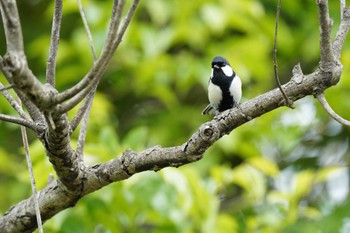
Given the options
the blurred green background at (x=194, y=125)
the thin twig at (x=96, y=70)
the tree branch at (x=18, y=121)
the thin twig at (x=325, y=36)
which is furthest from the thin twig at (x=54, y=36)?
the blurred green background at (x=194, y=125)

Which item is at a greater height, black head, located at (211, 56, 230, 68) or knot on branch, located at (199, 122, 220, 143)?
black head, located at (211, 56, 230, 68)

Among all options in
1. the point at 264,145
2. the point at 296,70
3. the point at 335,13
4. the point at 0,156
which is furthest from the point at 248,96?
the point at 296,70

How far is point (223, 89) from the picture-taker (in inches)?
96.0

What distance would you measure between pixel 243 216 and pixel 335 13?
1.50 meters

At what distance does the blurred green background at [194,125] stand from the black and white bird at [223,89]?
53cm

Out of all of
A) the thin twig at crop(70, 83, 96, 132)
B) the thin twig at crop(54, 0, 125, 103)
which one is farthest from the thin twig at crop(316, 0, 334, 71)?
the thin twig at crop(70, 83, 96, 132)

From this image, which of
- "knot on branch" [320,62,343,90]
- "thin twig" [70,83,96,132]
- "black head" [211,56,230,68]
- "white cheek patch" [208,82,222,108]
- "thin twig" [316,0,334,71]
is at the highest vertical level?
"black head" [211,56,230,68]

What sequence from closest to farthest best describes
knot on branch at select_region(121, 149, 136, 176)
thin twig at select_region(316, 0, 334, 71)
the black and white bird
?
thin twig at select_region(316, 0, 334, 71) → knot on branch at select_region(121, 149, 136, 176) → the black and white bird

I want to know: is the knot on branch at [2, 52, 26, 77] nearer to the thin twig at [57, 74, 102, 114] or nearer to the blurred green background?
the thin twig at [57, 74, 102, 114]

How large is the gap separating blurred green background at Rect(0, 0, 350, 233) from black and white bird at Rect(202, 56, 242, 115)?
528mm

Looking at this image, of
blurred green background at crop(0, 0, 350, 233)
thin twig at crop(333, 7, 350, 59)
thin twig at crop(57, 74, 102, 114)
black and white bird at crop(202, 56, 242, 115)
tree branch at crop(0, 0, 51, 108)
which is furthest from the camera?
blurred green background at crop(0, 0, 350, 233)

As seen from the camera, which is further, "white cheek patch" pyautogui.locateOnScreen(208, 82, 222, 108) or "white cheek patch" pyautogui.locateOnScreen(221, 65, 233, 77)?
"white cheek patch" pyautogui.locateOnScreen(221, 65, 233, 77)

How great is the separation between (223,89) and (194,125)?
6.63ft

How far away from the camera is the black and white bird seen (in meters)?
2.40
